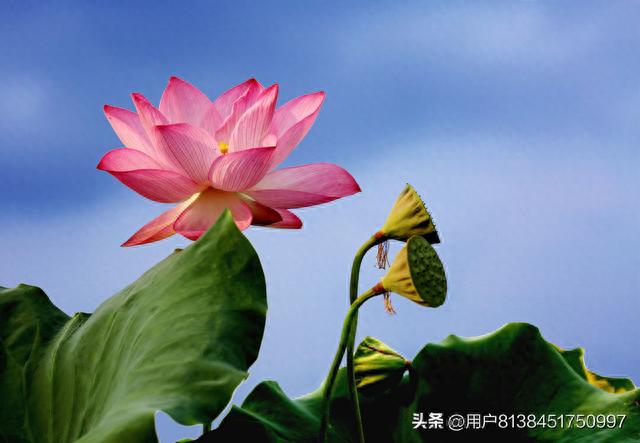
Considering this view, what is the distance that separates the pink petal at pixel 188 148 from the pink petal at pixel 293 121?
117mm

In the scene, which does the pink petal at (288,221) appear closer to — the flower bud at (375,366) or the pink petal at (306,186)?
the pink petal at (306,186)

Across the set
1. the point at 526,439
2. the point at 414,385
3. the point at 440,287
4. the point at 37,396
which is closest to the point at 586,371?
the point at 526,439

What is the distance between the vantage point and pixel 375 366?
118 cm

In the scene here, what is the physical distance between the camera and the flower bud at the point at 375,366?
1.18m

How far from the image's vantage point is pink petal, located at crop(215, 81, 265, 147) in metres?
1.15

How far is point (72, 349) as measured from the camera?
113 centimetres

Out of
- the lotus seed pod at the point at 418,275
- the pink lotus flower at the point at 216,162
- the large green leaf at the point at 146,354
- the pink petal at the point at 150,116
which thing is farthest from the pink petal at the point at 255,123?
the lotus seed pod at the point at 418,275

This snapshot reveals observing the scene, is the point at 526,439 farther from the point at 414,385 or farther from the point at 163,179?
the point at 163,179

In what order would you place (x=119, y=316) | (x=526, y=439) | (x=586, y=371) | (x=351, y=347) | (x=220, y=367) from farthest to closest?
(x=586, y=371) → (x=526, y=439) → (x=119, y=316) → (x=351, y=347) → (x=220, y=367)

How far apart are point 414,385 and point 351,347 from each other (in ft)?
1.17

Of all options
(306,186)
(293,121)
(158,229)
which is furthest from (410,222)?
(158,229)

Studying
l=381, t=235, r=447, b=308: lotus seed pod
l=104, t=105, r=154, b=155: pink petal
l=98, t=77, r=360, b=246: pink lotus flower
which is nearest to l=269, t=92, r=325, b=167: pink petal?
l=98, t=77, r=360, b=246: pink lotus flower

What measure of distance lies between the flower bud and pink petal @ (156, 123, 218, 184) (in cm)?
39

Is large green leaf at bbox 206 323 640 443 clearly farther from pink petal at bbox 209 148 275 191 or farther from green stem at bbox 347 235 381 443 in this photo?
pink petal at bbox 209 148 275 191
